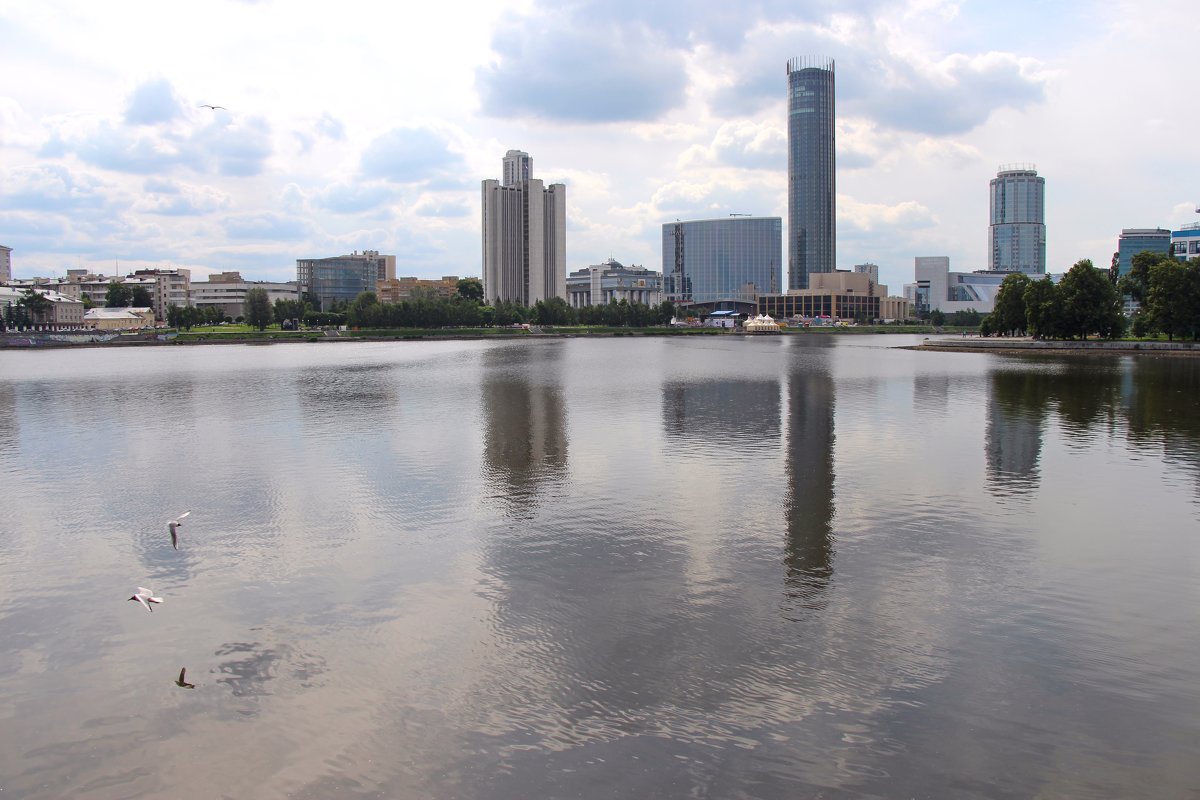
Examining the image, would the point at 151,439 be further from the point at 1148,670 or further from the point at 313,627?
the point at 1148,670

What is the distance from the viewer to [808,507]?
1702 cm

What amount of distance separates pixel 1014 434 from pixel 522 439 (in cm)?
1478

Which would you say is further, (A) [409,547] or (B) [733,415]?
(B) [733,415]

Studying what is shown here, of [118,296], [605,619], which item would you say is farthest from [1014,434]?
[118,296]

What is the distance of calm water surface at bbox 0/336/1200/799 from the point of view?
315 inches

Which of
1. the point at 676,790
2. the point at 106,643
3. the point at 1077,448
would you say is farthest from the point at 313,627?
the point at 1077,448

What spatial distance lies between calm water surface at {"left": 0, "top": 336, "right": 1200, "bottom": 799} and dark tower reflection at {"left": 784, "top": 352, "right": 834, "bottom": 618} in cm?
10

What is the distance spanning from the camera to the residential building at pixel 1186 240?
138500 millimetres

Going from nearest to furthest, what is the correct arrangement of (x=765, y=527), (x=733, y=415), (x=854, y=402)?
(x=765, y=527) → (x=733, y=415) → (x=854, y=402)

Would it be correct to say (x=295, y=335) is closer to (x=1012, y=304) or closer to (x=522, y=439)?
(x=1012, y=304)

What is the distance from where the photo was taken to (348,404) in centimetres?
3622

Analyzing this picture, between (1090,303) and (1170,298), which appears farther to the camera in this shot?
(1090,303)

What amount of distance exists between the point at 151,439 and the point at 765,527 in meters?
20.2

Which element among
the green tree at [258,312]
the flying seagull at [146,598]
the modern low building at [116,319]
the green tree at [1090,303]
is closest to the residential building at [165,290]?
the modern low building at [116,319]
